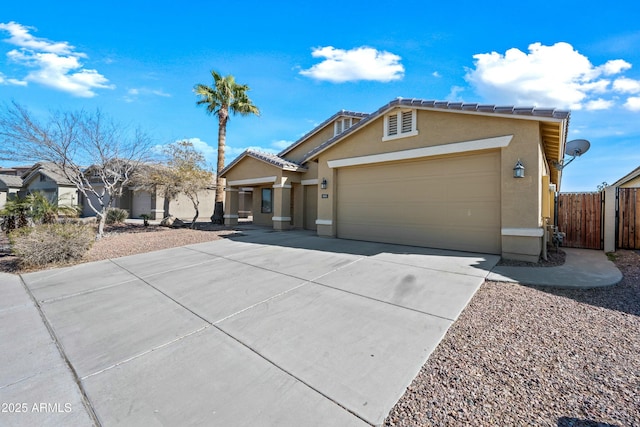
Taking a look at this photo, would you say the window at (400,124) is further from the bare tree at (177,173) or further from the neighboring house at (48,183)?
the neighboring house at (48,183)

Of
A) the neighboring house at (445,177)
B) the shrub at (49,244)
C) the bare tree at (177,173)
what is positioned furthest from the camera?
the bare tree at (177,173)

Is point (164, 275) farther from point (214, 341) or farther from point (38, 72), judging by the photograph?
point (38, 72)

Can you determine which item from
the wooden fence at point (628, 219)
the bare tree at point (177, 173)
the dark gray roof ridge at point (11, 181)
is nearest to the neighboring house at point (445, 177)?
the wooden fence at point (628, 219)

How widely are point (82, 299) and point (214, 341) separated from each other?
334cm

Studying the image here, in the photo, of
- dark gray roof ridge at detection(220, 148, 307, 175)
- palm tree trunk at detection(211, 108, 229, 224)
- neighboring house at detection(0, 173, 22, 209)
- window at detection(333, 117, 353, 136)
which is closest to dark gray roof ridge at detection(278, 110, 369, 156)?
window at detection(333, 117, 353, 136)

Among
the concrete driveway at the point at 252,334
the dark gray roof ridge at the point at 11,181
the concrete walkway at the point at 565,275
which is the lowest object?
the concrete driveway at the point at 252,334

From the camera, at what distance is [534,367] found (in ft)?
8.70

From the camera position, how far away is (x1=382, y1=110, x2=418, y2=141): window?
8.57 m

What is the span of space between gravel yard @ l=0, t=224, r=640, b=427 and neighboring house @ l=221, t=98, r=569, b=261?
3053 mm

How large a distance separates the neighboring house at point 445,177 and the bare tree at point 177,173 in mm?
6610

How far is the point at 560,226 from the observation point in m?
10.8

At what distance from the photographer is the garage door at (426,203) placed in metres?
7.46

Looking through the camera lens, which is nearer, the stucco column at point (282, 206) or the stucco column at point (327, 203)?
the stucco column at point (327, 203)

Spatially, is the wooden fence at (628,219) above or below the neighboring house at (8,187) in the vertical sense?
below
